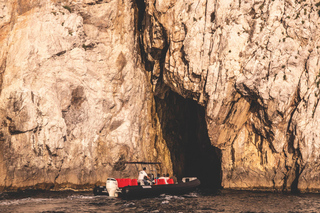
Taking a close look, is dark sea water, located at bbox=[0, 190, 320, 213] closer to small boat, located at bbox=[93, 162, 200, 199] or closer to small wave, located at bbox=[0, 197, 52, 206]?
small wave, located at bbox=[0, 197, 52, 206]

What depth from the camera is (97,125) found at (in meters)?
32.4

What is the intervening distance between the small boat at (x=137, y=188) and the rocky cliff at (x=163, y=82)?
17.1 ft

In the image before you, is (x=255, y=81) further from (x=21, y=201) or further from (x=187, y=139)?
(x=21, y=201)

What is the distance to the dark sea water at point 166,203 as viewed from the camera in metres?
20.0

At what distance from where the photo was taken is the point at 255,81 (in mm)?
29156

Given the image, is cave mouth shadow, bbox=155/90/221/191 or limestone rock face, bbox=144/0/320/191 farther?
cave mouth shadow, bbox=155/90/221/191

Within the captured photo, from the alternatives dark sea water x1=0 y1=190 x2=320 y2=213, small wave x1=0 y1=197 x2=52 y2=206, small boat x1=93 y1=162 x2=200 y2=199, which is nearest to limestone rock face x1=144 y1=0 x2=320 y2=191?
dark sea water x1=0 y1=190 x2=320 y2=213

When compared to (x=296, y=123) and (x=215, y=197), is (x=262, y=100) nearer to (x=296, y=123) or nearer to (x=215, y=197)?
(x=296, y=123)

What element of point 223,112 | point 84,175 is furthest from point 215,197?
point 84,175

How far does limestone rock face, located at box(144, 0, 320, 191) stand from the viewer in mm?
28547

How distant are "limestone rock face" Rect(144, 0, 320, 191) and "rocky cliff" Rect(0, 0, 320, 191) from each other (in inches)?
3.1

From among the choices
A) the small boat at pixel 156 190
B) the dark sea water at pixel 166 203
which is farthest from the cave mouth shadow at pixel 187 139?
the dark sea water at pixel 166 203

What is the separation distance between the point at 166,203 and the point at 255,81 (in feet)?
40.1

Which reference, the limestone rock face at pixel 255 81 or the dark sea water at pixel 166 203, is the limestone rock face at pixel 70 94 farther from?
the limestone rock face at pixel 255 81
